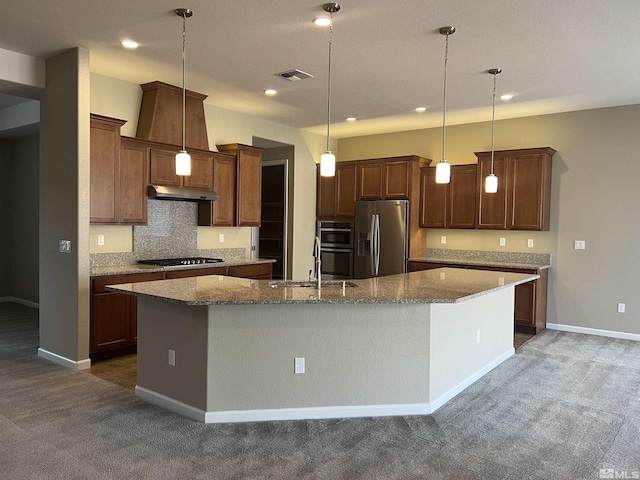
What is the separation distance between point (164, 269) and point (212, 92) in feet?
7.05

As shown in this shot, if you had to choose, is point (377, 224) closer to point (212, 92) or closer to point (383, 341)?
point (212, 92)

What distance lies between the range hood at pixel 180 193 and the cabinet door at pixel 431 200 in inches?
120

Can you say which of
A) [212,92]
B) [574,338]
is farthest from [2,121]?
[574,338]

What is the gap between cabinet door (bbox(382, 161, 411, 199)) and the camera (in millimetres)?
6957

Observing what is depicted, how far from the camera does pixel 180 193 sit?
528cm

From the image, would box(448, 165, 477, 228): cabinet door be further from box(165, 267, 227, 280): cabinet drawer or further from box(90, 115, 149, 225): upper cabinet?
box(90, 115, 149, 225): upper cabinet

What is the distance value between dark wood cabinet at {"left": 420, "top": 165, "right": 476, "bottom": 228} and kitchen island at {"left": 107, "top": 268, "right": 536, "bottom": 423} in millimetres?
3342

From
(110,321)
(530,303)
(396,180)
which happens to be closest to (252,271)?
(110,321)

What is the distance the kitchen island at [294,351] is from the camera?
3.21 meters

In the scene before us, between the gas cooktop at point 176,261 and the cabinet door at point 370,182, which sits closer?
the gas cooktop at point 176,261

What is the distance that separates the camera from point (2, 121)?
6844 mm

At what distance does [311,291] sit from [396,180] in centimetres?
411

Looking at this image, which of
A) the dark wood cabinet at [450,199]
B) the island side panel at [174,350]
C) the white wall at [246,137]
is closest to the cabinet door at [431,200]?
the dark wood cabinet at [450,199]

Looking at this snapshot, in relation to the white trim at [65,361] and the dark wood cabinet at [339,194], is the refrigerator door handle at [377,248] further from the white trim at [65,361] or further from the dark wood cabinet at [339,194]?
the white trim at [65,361]
